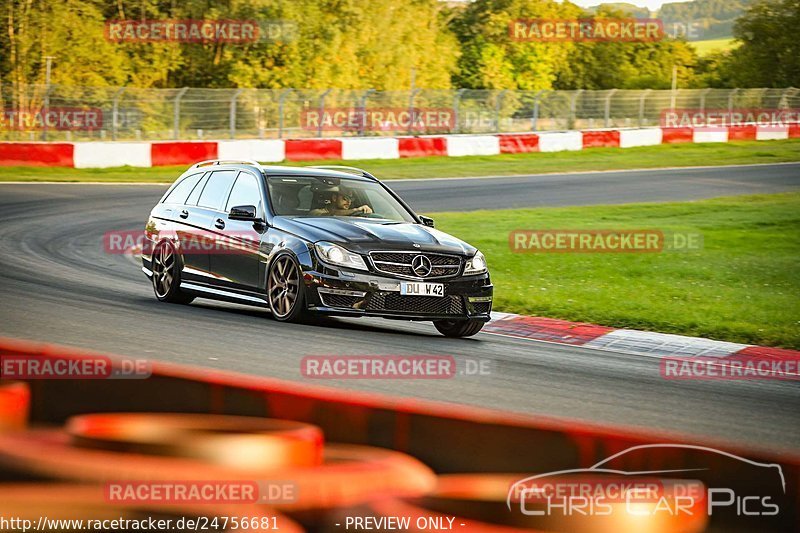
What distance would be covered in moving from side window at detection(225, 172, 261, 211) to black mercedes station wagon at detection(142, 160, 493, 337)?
0.05 feet

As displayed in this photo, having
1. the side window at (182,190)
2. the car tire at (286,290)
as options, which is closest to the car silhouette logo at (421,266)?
the car tire at (286,290)

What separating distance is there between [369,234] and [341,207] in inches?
39.1

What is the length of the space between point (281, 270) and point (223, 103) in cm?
2600

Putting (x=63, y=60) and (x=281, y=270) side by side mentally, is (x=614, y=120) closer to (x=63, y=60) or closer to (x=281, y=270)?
(x=63, y=60)

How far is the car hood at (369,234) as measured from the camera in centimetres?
1099

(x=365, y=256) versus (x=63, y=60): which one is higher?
(x=63, y=60)

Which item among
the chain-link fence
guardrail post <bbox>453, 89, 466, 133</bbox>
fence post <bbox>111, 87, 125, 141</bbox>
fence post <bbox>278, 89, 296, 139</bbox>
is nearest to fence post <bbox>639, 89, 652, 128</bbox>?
the chain-link fence

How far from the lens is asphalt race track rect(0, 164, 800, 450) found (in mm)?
7754

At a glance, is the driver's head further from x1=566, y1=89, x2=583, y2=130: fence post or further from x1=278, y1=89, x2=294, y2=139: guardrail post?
x1=566, y1=89, x2=583, y2=130: fence post

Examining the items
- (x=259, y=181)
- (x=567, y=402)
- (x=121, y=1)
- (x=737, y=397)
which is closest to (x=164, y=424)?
(x=567, y=402)

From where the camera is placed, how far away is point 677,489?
3615 mm

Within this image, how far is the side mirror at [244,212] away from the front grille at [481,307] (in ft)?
7.37

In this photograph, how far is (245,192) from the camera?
12.3 m

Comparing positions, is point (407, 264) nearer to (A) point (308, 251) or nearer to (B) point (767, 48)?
(A) point (308, 251)
